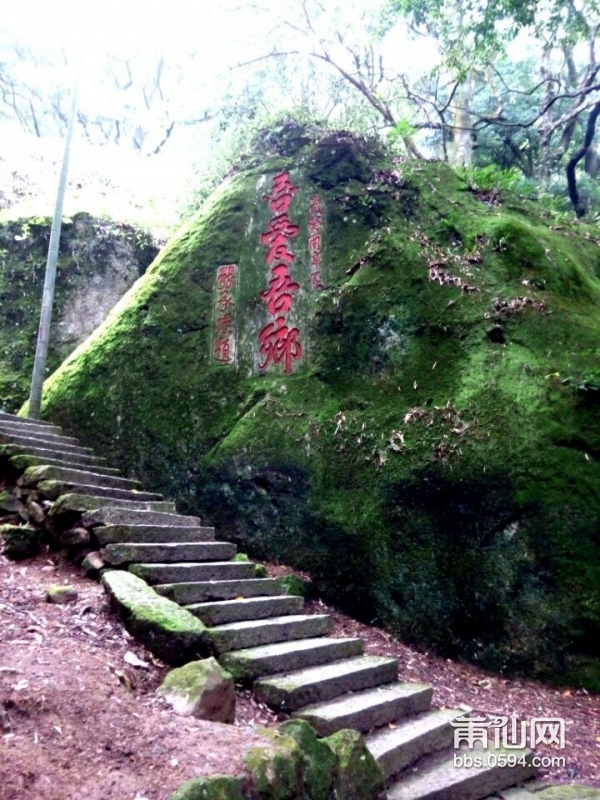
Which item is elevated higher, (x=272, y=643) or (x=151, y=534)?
(x=151, y=534)

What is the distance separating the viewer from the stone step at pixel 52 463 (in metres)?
5.60

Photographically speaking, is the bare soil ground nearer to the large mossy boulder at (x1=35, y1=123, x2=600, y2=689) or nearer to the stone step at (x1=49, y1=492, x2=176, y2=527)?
the stone step at (x1=49, y1=492, x2=176, y2=527)

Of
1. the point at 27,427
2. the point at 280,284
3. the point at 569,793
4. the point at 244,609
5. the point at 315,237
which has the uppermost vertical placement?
the point at 315,237

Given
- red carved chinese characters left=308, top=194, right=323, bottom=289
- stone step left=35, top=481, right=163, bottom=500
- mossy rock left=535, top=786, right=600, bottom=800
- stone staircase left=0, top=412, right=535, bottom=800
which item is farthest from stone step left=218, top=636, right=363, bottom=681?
red carved chinese characters left=308, top=194, right=323, bottom=289

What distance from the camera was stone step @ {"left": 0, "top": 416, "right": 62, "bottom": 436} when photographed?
6519mm

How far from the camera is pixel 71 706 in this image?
272cm

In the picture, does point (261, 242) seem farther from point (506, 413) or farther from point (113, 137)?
point (113, 137)

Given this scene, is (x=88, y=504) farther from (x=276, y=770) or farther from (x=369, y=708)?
(x=276, y=770)

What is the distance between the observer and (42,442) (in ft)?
21.0

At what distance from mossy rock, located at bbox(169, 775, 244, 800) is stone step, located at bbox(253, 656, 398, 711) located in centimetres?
136

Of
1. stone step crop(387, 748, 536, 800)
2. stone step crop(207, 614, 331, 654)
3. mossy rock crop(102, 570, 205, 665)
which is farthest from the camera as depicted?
stone step crop(207, 614, 331, 654)

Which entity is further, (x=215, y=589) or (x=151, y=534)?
(x=151, y=534)

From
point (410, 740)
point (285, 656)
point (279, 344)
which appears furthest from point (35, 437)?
point (410, 740)

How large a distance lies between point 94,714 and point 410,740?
6.80 feet
